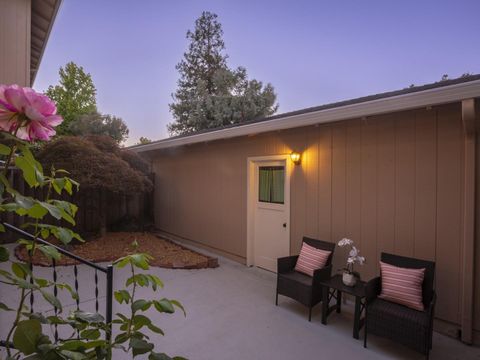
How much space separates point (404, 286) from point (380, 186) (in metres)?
1.33

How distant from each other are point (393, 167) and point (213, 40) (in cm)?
2046

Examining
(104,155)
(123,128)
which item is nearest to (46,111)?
(104,155)

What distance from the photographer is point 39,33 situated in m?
5.69

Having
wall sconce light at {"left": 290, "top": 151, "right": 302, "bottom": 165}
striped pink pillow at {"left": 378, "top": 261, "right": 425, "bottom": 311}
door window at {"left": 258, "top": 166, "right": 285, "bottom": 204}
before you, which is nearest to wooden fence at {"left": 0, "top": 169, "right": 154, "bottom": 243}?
door window at {"left": 258, "top": 166, "right": 285, "bottom": 204}

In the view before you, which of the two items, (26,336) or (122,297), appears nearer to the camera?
(26,336)

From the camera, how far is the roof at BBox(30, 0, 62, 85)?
4819 millimetres

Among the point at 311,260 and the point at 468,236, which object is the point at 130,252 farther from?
the point at 468,236

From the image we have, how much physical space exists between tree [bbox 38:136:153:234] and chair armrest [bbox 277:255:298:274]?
4.20m

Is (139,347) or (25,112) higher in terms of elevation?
(25,112)

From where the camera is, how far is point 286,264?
4172 mm

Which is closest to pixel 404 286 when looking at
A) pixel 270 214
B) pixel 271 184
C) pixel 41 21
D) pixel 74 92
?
pixel 270 214

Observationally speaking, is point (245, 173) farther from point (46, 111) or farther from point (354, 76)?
point (354, 76)

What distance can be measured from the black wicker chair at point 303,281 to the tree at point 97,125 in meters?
17.4

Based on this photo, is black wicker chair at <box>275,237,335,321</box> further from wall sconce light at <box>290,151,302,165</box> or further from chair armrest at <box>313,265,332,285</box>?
wall sconce light at <box>290,151,302,165</box>
